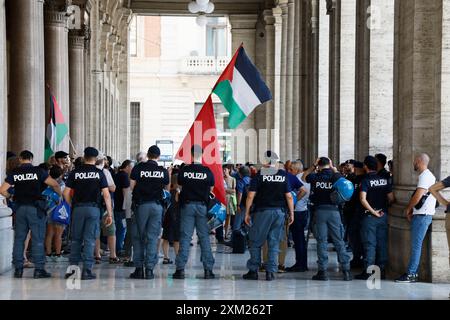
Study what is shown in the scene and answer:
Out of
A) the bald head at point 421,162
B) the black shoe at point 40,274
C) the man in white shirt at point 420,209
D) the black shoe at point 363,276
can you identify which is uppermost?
the bald head at point 421,162

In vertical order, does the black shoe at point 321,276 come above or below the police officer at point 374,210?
below

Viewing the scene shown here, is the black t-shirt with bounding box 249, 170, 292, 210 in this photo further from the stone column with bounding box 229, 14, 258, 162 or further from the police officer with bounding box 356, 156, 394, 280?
the stone column with bounding box 229, 14, 258, 162

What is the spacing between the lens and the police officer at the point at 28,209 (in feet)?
41.5

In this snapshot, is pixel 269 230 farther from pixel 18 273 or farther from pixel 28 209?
pixel 18 273

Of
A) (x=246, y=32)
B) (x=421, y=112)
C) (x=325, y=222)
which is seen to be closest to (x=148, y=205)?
(x=325, y=222)

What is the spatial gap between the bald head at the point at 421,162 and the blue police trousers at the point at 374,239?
1.17 meters

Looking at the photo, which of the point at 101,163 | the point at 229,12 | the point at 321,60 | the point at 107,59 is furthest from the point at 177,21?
the point at 101,163

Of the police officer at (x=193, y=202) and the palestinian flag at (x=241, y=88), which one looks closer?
the police officer at (x=193, y=202)

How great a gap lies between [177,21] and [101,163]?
47.4m

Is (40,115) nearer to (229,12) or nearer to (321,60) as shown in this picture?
(321,60)

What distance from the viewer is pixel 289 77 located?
30.4 meters

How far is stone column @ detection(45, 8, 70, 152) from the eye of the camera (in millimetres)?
22766

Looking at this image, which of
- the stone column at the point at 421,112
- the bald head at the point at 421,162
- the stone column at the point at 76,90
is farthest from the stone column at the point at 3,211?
the stone column at the point at 76,90

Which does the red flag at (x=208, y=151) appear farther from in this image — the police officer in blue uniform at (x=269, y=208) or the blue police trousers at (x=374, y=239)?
the blue police trousers at (x=374, y=239)
